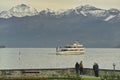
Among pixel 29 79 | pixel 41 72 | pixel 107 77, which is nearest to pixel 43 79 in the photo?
pixel 29 79

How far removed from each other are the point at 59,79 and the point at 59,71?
32.5 ft

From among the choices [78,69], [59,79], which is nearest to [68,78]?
[59,79]

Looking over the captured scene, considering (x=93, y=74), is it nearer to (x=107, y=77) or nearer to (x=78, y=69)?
(x=78, y=69)

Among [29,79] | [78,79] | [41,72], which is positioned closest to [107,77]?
[78,79]

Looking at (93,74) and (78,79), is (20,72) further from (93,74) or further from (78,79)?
(78,79)

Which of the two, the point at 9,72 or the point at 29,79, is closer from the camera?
the point at 29,79

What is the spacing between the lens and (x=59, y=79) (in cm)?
4862

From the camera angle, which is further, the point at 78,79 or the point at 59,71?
the point at 59,71

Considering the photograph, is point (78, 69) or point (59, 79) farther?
point (78, 69)

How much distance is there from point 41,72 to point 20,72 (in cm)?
232

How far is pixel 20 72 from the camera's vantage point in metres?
57.8

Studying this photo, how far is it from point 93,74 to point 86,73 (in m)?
1.60

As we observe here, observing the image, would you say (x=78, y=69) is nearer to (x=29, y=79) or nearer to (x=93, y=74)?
(x=93, y=74)

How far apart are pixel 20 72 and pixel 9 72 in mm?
1223
